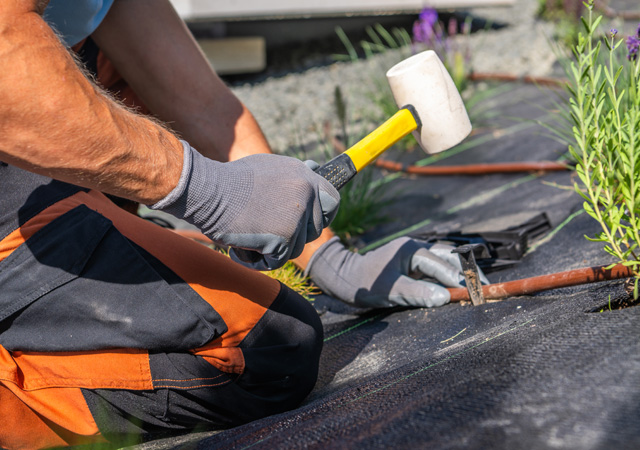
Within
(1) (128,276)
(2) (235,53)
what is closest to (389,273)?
(1) (128,276)

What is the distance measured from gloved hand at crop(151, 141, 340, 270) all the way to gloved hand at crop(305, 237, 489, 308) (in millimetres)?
557

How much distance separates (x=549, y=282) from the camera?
167cm

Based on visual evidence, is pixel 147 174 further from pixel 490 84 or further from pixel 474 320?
pixel 490 84

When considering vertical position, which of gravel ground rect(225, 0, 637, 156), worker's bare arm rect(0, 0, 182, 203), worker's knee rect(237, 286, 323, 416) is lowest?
gravel ground rect(225, 0, 637, 156)

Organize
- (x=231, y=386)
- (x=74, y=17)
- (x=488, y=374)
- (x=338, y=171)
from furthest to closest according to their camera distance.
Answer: (x=74, y=17) → (x=338, y=171) → (x=231, y=386) → (x=488, y=374)

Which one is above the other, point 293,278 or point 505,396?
point 505,396

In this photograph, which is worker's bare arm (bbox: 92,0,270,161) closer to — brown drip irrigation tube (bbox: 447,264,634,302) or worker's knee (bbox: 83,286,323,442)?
worker's knee (bbox: 83,286,323,442)

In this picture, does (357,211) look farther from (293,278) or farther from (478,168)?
(478,168)

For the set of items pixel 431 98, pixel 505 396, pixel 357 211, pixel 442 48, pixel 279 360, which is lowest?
pixel 442 48

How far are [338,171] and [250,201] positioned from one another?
0.34 meters

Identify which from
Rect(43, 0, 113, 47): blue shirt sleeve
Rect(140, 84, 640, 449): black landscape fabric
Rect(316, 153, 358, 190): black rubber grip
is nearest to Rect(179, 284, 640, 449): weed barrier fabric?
Rect(140, 84, 640, 449): black landscape fabric

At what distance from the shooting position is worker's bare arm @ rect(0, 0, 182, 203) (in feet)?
3.76

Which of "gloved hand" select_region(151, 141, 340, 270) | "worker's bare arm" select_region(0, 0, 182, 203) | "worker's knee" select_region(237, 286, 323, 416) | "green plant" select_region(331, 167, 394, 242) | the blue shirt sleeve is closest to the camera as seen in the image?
"worker's bare arm" select_region(0, 0, 182, 203)

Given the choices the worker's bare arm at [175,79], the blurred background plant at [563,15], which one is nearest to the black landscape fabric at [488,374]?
the worker's bare arm at [175,79]
